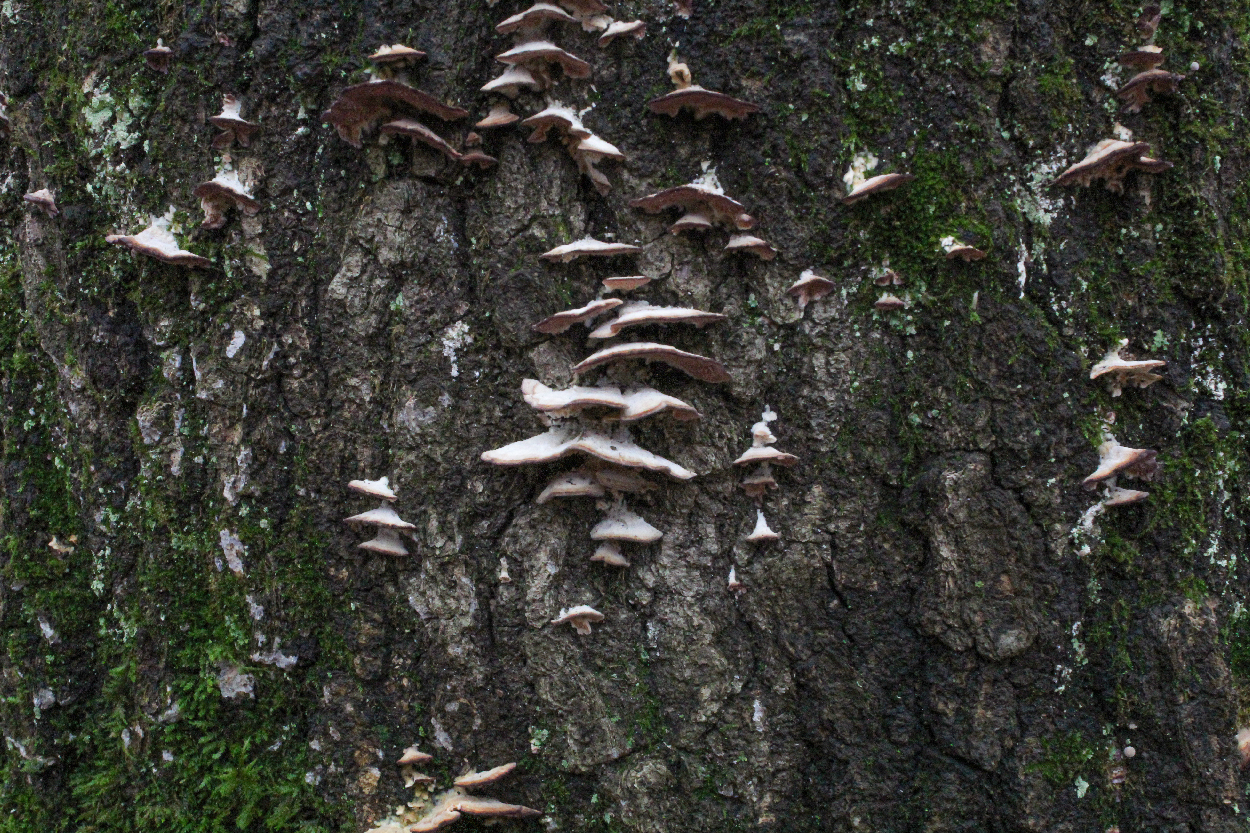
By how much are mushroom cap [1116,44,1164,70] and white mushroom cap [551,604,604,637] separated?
380cm

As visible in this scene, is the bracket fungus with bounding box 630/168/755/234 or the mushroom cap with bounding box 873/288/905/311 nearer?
the bracket fungus with bounding box 630/168/755/234

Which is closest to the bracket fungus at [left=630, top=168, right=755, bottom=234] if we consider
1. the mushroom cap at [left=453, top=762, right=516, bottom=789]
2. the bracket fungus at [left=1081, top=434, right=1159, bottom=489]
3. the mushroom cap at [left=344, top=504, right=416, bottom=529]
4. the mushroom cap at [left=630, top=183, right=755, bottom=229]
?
the mushroom cap at [left=630, top=183, right=755, bottom=229]

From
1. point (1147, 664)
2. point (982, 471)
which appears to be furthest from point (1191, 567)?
point (982, 471)

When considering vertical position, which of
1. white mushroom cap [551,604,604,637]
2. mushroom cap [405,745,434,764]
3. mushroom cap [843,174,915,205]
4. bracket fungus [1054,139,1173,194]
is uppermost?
bracket fungus [1054,139,1173,194]

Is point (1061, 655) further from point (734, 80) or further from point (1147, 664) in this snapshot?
point (734, 80)

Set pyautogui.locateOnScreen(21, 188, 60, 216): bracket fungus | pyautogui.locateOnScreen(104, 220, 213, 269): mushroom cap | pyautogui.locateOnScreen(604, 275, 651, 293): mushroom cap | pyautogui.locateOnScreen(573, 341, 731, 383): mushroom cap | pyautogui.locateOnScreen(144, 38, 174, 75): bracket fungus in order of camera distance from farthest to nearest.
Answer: pyautogui.locateOnScreen(21, 188, 60, 216): bracket fungus
pyautogui.locateOnScreen(144, 38, 174, 75): bracket fungus
pyautogui.locateOnScreen(104, 220, 213, 269): mushroom cap
pyautogui.locateOnScreen(604, 275, 651, 293): mushroom cap
pyautogui.locateOnScreen(573, 341, 731, 383): mushroom cap

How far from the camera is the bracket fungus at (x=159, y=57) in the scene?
12.1ft

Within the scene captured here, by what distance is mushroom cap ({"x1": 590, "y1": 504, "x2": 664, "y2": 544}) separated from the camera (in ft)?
10.9

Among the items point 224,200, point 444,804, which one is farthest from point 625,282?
point 444,804

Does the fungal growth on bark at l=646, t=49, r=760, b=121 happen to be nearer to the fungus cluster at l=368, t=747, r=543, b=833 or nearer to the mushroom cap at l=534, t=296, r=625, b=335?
the mushroom cap at l=534, t=296, r=625, b=335

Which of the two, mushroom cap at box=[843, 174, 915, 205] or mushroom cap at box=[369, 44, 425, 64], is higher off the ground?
mushroom cap at box=[369, 44, 425, 64]

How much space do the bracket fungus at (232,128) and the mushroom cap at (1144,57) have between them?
4.43 meters

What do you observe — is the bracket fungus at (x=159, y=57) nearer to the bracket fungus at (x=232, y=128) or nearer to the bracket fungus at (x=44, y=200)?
the bracket fungus at (x=232, y=128)

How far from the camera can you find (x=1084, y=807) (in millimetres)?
3330
